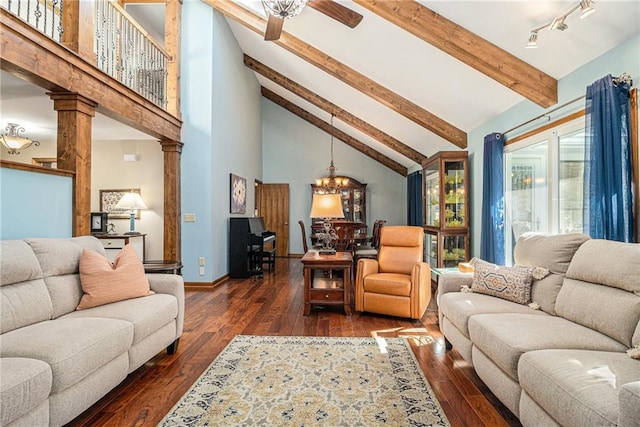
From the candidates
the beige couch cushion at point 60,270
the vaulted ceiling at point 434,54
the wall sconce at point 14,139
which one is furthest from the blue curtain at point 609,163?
the wall sconce at point 14,139

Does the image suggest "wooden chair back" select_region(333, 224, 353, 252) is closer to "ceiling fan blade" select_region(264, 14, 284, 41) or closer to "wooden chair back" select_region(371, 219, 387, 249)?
"wooden chair back" select_region(371, 219, 387, 249)

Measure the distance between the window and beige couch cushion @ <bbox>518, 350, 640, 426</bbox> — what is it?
1833 millimetres

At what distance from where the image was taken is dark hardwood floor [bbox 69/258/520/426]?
191 cm

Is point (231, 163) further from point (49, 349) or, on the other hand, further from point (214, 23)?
point (49, 349)

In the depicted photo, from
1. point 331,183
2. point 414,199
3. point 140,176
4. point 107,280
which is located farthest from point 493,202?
point 140,176

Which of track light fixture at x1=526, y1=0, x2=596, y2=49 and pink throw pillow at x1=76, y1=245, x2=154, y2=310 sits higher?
track light fixture at x1=526, y1=0, x2=596, y2=49

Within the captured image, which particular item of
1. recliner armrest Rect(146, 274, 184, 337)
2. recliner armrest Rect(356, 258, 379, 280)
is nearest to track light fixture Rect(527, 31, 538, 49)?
recliner armrest Rect(356, 258, 379, 280)

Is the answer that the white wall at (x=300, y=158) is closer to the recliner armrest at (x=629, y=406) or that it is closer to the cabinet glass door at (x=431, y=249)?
the cabinet glass door at (x=431, y=249)

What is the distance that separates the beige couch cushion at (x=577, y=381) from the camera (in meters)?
1.20

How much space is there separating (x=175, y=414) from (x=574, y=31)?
12.1 ft

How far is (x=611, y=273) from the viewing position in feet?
6.21

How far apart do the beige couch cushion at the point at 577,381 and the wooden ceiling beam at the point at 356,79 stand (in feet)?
13.4

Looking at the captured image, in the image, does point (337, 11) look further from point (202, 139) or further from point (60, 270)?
point (60, 270)

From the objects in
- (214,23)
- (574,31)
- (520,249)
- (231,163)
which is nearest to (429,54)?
(574,31)
